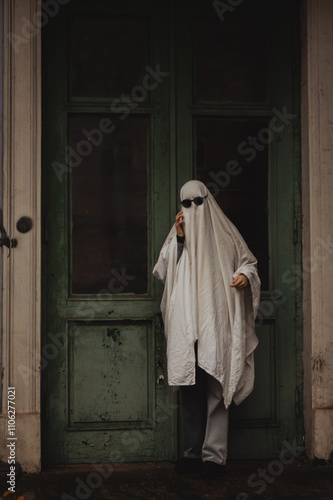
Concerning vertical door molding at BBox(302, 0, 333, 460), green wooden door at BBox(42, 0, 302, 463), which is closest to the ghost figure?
green wooden door at BBox(42, 0, 302, 463)

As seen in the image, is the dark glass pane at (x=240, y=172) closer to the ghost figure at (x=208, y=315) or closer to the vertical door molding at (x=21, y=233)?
the ghost figure at (x=208, y=315)

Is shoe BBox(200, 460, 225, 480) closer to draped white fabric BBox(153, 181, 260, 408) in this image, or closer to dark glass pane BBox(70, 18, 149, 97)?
draped white fabric BBox(153, 181, 260, 408)

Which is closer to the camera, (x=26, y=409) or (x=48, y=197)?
(x=26, y=409)

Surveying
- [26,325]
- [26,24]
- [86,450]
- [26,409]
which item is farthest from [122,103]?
[86,450]

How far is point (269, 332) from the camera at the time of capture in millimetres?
4047

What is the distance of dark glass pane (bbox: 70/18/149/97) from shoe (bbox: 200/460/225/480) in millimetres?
2670

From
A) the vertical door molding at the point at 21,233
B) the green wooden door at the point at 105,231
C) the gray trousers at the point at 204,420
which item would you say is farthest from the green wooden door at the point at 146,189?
the gray trousers at the point at 204,420

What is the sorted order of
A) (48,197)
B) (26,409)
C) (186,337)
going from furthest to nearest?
(48,197) → (26,409) → (186,337)

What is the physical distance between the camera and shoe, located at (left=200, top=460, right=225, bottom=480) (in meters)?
3.57

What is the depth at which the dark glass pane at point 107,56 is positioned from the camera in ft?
13.3

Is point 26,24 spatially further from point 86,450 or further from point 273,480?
point 273,480

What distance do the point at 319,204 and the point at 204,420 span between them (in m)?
1.71

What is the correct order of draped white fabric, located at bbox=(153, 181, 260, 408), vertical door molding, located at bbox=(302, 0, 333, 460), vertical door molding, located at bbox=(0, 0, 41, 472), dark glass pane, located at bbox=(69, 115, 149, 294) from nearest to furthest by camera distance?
draped white fabric, located at bbox=(153, 181, 260, 408) < vertical door molding, located at bbox=(0, 0, 41, 472) < vertical door molding, located at bbox=(302, 0, 333, 460) < dark glass pane, located at bbox=(69, 115, 149, 294)

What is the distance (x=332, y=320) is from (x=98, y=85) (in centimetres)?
241
